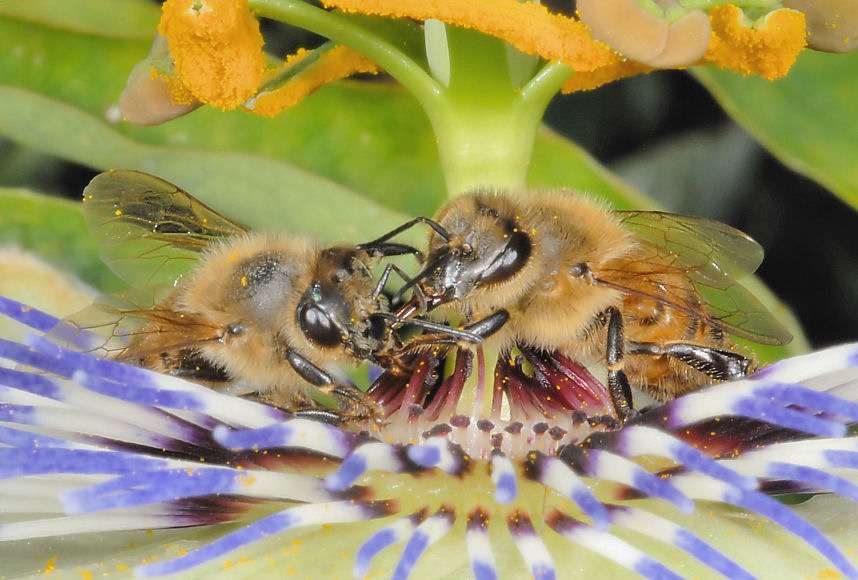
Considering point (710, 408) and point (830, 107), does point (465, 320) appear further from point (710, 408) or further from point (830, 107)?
point (830, 107)

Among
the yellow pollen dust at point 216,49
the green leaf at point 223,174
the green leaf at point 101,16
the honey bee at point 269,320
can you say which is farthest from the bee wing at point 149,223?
the green leaf at point 101,16

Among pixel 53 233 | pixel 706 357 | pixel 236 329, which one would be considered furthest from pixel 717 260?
pixel 53 233

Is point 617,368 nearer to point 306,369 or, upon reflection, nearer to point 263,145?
point 306,369

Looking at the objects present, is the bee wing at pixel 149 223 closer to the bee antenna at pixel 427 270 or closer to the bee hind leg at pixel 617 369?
the bee antenna at pixel 427 270

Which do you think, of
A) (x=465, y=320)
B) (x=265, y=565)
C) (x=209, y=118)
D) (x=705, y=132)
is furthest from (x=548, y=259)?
(x=705, y=132)

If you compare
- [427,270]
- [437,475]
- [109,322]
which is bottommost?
[437,475]

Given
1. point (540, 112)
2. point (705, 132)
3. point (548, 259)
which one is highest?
point (705, 132)

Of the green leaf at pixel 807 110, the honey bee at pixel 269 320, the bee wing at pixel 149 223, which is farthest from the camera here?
the green leaf at pixel 807 110
